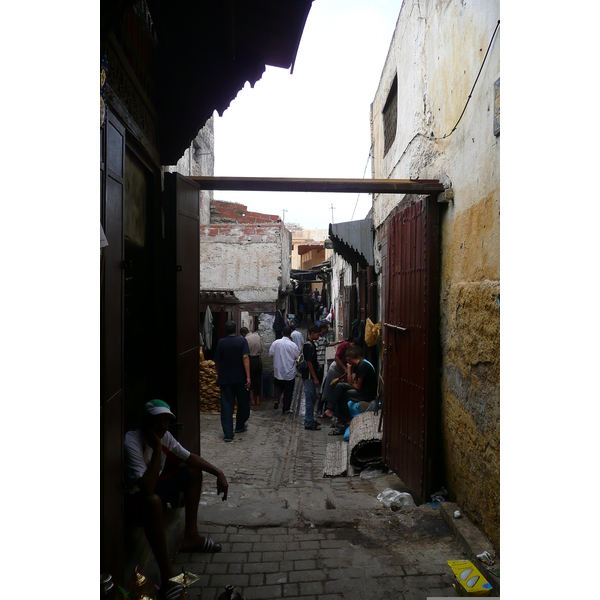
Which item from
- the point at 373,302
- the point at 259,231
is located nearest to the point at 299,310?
the point at 259,231

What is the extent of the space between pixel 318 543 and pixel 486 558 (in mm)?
1193

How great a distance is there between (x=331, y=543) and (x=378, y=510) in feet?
2.50

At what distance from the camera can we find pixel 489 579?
110 inches

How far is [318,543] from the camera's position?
11.7 feet

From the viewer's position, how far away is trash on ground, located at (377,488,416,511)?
4250 mm

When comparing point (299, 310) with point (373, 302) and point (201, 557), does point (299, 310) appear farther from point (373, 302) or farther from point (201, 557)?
point (201, 557)

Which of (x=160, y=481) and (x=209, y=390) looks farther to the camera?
(x=209, y=390)

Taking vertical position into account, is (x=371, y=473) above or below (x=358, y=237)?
below

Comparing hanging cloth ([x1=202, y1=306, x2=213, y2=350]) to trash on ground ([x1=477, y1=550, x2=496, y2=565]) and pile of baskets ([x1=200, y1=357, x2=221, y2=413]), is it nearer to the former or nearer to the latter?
pile of baskets ([x1=200, y1=357, x2=221, y2=413])

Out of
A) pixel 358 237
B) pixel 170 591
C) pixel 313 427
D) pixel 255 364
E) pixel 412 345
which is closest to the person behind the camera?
pixel 170 591

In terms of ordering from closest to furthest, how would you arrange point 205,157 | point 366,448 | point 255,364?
point 366,448 < point 255,364 < point 205,157

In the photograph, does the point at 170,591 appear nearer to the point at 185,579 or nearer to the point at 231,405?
the point at 185,579

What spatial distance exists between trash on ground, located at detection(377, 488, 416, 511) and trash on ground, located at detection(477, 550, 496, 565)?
3.96 feet

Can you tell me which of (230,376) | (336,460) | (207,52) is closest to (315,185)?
(207,52)
